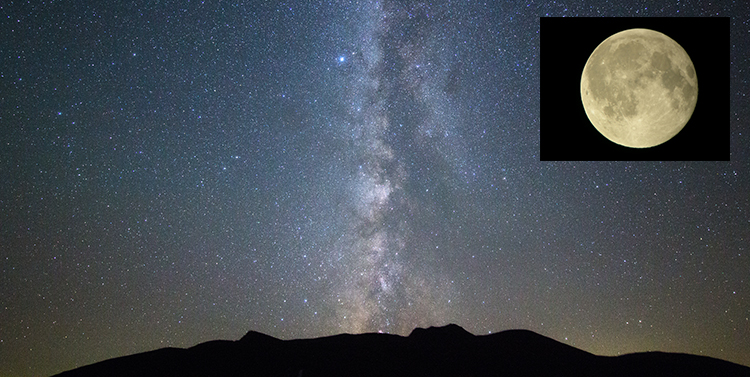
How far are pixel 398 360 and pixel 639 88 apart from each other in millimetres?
24097

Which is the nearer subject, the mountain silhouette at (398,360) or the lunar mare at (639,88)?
the lunar mare at (639,88)

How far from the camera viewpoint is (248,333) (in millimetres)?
33906

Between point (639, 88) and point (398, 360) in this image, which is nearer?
point (639, 88)

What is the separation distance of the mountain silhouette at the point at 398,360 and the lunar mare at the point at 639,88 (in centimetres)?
2031

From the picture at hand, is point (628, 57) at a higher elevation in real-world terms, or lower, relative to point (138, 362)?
higher

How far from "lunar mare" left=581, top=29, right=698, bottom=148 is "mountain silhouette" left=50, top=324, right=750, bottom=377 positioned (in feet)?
66.7

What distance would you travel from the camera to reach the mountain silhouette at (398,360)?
24984 millimetres

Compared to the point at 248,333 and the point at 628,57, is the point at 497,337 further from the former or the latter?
the point at 628,57

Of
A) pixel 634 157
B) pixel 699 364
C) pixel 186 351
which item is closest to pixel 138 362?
pixel 186 351

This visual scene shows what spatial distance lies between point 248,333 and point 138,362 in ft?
28.7

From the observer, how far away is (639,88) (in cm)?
867

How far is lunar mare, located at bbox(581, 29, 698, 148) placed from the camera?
8062 millimetres

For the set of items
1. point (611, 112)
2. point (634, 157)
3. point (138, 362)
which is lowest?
point (138, 362)

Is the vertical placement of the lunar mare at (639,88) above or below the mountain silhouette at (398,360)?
above
